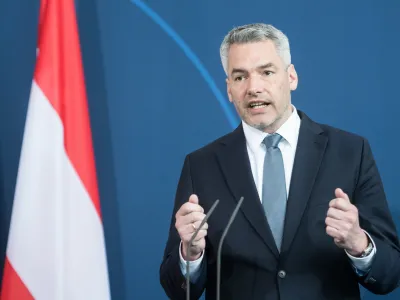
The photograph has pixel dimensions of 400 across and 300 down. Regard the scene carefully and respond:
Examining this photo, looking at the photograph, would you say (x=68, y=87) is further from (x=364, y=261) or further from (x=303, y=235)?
(x=364, y=261)

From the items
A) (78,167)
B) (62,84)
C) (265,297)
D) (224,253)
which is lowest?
(265,297)

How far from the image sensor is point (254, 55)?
175cm

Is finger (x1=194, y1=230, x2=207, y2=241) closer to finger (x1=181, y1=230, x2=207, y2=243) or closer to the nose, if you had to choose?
finger (x1=181, y1=230, x2=207, y2=243)

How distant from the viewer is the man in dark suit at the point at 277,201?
1.62 m

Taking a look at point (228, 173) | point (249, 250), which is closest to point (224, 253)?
point (249, 250)

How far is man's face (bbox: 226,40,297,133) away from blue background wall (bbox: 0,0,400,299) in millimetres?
697

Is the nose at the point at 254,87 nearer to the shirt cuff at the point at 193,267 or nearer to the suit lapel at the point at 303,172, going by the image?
the suit lapel at the point at 303,172

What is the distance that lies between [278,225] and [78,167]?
95cm

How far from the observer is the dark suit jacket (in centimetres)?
162

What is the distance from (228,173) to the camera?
1766 mm

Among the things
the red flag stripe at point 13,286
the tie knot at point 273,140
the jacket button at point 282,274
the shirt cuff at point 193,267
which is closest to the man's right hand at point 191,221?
the shirt cuff at point 193,267

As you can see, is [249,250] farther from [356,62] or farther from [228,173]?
[356,62]

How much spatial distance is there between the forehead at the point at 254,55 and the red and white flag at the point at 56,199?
80cm

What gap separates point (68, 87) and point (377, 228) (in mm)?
1259
